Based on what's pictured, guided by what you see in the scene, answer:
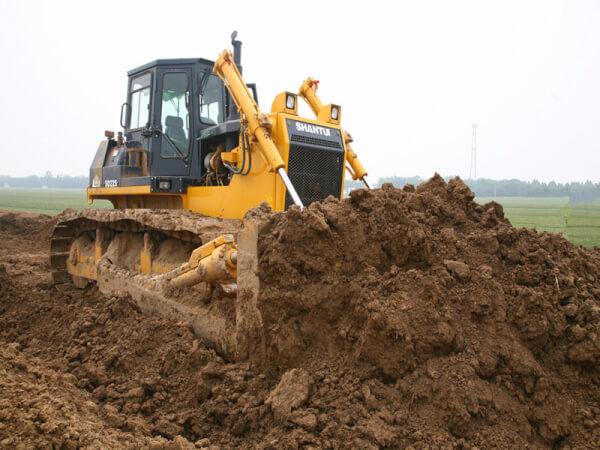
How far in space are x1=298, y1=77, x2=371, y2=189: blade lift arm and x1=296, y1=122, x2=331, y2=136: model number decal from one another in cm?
67

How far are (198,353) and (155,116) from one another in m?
3.69

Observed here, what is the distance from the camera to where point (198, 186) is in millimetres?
5852

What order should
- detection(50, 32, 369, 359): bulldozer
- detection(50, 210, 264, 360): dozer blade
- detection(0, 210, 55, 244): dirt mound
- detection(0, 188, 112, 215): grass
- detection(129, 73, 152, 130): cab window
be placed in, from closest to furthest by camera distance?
1. detection(50, 210, 264, 360): dozer blade
2. detection(50, 32, 369, 359): bulldozer
3. detection(129, 73, 152, 130): cab window
4. detection(0, 210, 55, 244): dirt mound
5. detection(0, 188, 112, 215): grass

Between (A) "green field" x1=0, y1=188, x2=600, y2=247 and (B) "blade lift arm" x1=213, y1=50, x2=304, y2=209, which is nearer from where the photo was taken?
(B) "blade lift arm" x1=213, y1=50, x2=304, y2=209

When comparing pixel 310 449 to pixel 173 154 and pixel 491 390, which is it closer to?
pixel 491 390

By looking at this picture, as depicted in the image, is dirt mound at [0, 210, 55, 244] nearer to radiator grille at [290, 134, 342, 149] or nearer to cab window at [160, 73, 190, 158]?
cab window at [160, 73, 190, 158]

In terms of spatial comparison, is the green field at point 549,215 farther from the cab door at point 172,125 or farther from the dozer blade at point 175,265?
the cab door at point 172,125

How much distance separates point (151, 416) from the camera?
9.75 ft

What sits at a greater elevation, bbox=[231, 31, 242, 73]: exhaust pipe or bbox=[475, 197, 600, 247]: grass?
bbox=[231, 31, 242, 73]: exhaust pipe

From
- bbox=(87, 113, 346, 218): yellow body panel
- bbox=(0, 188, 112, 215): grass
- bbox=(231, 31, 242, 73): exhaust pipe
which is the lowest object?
bbox=(0, 188, 112, 215): grass

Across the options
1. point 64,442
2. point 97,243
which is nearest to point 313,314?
point 64,442

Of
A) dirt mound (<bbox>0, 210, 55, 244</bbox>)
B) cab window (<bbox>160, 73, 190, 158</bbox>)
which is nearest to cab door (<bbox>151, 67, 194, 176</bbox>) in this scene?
cab window (<bbox>160, 73, 190, 158</bbox>)

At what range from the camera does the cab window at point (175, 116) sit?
5.98 metres

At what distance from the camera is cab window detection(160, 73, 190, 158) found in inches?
235
